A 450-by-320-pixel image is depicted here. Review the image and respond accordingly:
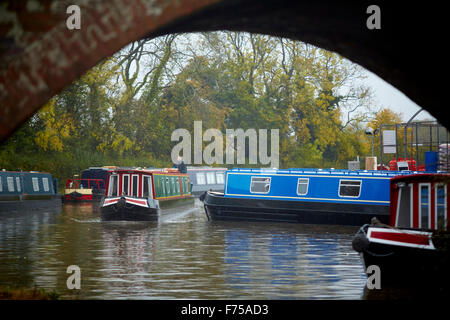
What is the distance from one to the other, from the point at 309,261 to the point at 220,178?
1250 inches

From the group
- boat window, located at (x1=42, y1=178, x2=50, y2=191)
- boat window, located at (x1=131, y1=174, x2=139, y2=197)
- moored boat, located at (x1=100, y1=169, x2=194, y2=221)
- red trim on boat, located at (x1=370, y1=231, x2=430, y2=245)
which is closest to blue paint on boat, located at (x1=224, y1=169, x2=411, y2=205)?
moored boat, located at (x1=100, y1=169, x2=194, y2=221)

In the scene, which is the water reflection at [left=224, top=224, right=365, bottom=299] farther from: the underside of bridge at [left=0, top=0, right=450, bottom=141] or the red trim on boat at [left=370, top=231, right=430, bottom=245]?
the underside of bridge at [left=0, top=0, right=450, bottom=141]

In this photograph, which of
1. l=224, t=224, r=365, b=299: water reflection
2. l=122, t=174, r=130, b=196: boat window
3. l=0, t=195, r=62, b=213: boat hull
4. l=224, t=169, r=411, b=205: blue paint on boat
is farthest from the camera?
l=0, t=195, r=62, b=213: boat hull

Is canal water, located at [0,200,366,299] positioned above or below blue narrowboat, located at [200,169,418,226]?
below

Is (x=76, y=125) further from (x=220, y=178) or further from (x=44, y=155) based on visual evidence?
(x=220, y=178)

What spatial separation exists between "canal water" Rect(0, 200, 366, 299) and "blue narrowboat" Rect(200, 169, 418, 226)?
48 cm

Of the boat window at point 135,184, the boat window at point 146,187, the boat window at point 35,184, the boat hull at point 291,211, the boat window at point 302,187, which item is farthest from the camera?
the boat window at point 35,184

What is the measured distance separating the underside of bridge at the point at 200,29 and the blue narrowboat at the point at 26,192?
2471 cm

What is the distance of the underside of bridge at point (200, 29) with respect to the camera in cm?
351

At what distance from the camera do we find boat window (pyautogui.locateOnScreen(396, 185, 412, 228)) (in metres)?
12.2

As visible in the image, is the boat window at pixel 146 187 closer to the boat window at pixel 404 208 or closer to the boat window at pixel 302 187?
the boat window at pixel 302 187

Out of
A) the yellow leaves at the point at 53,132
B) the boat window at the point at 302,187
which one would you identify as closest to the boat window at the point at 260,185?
the boat window at the point at 302,187

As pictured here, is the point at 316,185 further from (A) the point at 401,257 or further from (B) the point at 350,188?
(A) the point at 401,257
